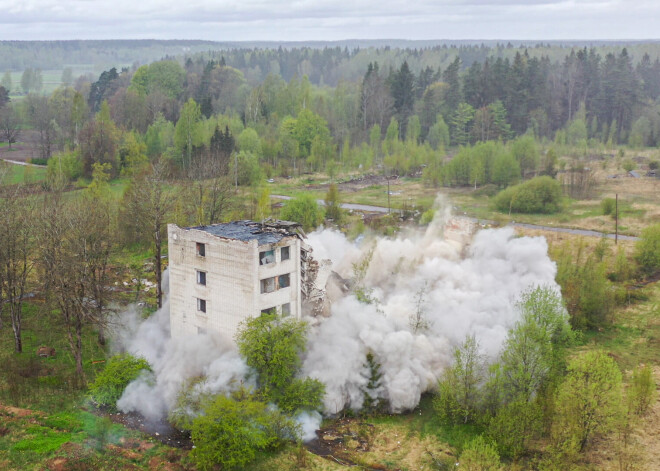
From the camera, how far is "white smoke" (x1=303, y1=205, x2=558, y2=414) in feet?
114

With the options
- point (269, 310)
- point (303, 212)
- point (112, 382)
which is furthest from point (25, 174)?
point (269, 310)

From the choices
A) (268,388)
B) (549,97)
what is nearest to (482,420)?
(268,388)

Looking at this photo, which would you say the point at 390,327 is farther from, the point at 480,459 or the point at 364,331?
the point at 480,459

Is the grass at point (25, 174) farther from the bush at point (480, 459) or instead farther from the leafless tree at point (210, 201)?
the bush at point (480, 459)

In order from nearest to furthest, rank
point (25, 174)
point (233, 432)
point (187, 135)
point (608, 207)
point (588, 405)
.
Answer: point (233, 432)
point (588, 405)
point (608, 207)
point (25, 174)
point (187, 135)

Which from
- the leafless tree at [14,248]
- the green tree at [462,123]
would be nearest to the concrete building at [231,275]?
the leafless tree at [14,248]

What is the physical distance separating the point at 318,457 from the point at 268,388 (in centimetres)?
452

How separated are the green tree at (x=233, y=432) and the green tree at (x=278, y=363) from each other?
186 centimetres

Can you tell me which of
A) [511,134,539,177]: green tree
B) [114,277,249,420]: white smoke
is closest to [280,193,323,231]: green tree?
[114,277,249,420]: white smoke

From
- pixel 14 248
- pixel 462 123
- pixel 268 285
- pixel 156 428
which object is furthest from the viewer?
pixel 462 123

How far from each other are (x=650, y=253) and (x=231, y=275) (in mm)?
37649

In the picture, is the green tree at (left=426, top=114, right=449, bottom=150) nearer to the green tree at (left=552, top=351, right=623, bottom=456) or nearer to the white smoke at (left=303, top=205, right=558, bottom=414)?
the white smoke at (left=303, top=205, right=558, bottom=414)

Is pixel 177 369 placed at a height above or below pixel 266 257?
below

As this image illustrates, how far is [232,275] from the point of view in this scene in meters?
35.5
